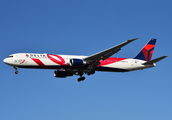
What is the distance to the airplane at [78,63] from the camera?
42.3 meters

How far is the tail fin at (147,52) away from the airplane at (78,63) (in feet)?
5.45

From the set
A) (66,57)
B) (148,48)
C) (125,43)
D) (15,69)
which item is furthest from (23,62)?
(148,48)

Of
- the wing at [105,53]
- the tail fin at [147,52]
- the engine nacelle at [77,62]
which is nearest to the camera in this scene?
the wing at [105,53]

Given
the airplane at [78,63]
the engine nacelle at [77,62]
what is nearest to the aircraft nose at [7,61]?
the airplane at [78,63]

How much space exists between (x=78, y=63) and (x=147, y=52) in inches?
645

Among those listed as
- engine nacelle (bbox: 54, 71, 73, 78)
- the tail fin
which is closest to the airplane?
engine nacelle (bbox: 54, 71, 73, 78)

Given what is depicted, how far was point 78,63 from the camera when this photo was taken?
141 ft

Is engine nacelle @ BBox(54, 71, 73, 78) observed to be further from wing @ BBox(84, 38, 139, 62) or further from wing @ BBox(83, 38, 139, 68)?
wing @ BBox(84, 38, 139, 62)

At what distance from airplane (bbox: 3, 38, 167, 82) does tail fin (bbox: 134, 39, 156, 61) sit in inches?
65.5

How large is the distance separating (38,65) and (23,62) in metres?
2.31

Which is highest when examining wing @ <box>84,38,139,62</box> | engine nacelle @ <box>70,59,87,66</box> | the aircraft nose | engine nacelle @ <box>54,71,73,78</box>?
the aircraft nose

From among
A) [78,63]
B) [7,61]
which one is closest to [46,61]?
[78,63]

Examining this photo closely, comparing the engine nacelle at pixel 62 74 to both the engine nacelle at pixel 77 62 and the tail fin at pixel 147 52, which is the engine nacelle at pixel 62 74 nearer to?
the engine nacelle at pixel 77 62

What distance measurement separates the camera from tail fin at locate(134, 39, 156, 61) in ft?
171
